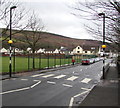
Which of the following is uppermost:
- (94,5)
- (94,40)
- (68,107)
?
(94,5)

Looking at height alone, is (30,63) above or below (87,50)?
below

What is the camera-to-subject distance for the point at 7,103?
7035 mm

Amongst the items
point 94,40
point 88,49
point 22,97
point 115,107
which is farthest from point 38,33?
point 88,49

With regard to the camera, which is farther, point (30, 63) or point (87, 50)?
point (87, 50)

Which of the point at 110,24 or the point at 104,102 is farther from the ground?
the point at 110,24

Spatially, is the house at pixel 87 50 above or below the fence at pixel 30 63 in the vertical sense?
above

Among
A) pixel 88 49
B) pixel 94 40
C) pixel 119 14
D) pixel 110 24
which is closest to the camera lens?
pixel 119 14

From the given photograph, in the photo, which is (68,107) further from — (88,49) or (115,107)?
(88,49)

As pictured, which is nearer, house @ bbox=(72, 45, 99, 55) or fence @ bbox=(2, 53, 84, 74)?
fence @ bbox=(2, 53, 84, 74)

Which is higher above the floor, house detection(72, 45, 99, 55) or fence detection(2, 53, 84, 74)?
house detection(72, 45, 99, 55)

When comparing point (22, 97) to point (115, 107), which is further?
point (22, 97)

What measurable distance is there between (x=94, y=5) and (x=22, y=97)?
5751 mm

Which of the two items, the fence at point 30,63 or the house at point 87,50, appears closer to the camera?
the fence at point 30,63

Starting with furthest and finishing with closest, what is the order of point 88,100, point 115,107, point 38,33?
point 38,33
point 88,100
point 115,107
